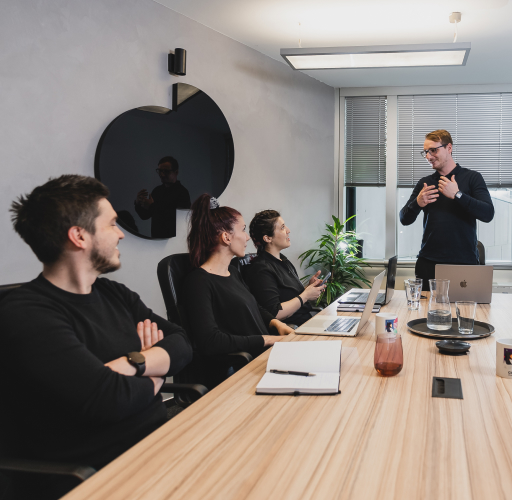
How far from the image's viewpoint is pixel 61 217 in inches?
52.8

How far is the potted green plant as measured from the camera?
5.03 m

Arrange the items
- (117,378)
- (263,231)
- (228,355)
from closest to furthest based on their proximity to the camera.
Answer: (117,378) < (228,355) < (263,231)

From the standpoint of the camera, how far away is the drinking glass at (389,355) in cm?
147

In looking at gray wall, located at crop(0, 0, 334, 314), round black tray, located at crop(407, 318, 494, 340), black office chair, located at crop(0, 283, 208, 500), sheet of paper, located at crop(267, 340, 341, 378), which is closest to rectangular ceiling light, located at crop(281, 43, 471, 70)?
gray wall, located at crop(0, 0, 334, 314)

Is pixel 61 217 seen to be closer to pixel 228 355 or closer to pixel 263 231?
pixel 228 355

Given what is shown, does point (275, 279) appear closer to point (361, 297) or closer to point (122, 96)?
point (361, 297)

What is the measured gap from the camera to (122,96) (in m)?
2.96

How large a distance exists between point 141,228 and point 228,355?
55.0 inches

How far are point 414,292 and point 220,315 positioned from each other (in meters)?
1.01

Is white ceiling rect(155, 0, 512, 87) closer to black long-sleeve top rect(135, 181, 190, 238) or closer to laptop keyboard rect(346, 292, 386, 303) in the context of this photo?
black long-sleeve top rect(135, 181, 190, 238)

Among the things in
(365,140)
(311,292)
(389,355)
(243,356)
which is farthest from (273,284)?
(365,140)

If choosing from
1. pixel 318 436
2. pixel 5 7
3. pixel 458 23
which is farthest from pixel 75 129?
pixel 458 23

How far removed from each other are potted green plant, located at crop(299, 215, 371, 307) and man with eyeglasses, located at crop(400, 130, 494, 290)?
135 centimetres

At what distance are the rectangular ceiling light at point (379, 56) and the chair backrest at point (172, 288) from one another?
2.01 metres
